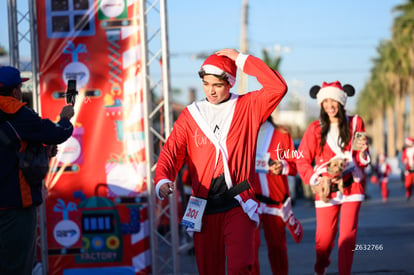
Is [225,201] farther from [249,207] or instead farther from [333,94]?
[333,94]

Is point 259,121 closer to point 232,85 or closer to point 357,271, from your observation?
point 232,85

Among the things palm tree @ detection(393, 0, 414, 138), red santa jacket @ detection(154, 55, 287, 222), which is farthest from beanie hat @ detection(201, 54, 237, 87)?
palm tree @ detection(393, 0, 414, 138)

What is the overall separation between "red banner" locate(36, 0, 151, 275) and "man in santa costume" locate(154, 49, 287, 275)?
262 centimetres

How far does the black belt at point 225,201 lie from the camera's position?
17.0 ft

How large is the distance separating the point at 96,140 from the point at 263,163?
183 cm

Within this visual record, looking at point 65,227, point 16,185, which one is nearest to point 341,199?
point 65,227

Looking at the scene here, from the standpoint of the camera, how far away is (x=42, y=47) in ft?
26.1

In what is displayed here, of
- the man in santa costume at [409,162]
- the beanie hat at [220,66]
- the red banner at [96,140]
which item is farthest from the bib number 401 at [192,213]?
the man in santa costume at [409,162]

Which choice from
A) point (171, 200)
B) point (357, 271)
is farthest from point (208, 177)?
point (357, 271)

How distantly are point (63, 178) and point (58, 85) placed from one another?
39.8 inches

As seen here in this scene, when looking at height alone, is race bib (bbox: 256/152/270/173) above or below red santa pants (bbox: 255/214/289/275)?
above

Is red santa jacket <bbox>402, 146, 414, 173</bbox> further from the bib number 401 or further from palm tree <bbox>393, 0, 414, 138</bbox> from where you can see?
palm tree <bbox>393, 0, 414, 138</bbox>

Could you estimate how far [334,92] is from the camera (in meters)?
7.30

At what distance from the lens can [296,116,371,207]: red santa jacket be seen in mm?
7129
